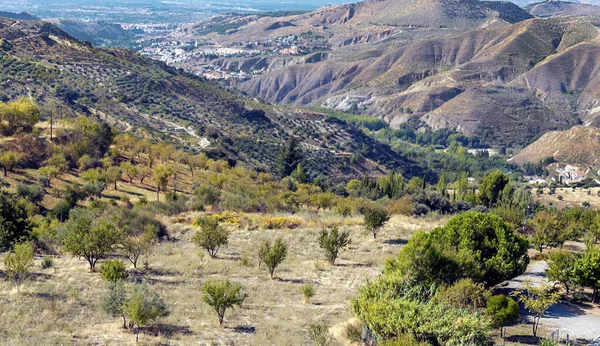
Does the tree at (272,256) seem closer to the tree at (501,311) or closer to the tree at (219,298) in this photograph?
the tree at (219,298)

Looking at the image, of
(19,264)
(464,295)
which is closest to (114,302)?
(19,264)

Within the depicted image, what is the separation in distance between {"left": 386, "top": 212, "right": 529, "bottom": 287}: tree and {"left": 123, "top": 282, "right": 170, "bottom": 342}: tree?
9046 millimetres

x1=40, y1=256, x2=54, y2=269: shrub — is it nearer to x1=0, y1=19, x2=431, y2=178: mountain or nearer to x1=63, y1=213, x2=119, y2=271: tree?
x1=63, y1=213, x2=119, y2=271: tree

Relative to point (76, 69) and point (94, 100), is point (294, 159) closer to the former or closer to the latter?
point (94, 100)

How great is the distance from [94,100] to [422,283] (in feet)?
254

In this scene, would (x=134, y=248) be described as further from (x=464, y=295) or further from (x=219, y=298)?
(x=464, y=295)

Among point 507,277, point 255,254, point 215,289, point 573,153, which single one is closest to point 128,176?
point 255,254

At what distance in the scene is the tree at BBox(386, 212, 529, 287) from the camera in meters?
23.5

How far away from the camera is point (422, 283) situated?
22.5 metres

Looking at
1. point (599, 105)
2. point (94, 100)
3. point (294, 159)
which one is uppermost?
point (94, 100)

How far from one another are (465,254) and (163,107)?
80.8 metres

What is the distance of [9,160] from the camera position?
46531mm

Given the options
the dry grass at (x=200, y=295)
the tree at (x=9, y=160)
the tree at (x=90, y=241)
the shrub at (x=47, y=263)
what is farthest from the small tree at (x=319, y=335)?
the tree at (x=9, y=160)

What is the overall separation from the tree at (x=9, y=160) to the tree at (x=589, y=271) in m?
41.1
